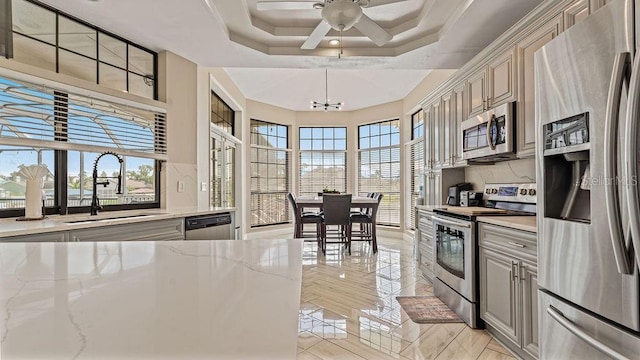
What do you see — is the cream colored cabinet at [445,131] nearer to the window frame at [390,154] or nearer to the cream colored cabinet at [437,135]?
the cream colored cabinet at [437,135]

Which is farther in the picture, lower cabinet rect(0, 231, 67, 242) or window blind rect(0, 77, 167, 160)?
window blind rect(0, 77, 167, 160)

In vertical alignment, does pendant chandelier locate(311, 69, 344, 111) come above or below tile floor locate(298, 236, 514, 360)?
above

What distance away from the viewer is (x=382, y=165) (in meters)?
6.93

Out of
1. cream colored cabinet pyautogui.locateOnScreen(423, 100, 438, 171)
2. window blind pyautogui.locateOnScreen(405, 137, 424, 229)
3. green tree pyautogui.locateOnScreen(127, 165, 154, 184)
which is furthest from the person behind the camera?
window blind pyautogui.locateOnScreen(405, 137, 424, 229)

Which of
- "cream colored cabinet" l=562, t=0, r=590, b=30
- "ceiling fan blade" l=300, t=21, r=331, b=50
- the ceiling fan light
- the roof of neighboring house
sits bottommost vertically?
the roof of neighboring house

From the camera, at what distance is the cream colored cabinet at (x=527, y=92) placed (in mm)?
2311

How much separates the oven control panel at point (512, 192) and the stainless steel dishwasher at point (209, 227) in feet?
8.92

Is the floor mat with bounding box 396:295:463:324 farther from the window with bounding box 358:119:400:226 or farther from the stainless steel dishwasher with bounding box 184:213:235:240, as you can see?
the window with bounding box 358:119:400:226

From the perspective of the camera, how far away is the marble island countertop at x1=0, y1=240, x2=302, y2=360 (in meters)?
0.48

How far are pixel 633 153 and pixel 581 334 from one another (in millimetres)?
766

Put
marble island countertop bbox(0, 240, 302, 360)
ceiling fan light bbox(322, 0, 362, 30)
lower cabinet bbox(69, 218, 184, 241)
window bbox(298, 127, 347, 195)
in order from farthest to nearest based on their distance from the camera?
window bbox(298, 127, 347, 195) < ceiling fan light bbox(322, 0, 362, 30) < lower cabinet bbox(69, 218, 184, 241) < marble island countertop bbox(0, 240, 302, 360)

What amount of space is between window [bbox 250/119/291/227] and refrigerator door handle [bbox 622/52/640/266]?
6073 millimetres

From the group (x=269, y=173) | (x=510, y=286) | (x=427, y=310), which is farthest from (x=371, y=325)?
(x=269, y=173)

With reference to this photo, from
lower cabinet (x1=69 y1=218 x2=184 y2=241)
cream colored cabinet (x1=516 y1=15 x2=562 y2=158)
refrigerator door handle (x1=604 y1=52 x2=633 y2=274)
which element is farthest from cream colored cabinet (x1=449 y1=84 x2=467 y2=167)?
lower cabinet (x1=69 y1=218 x2=184 y2=241)
